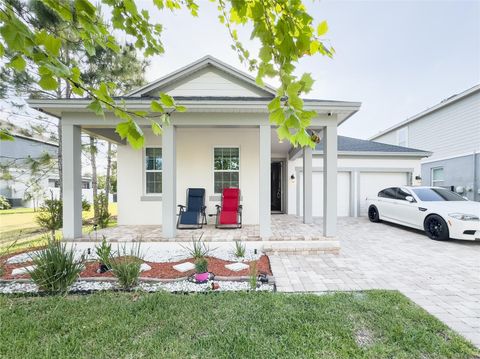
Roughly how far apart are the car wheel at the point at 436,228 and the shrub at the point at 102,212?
9438 millimetres

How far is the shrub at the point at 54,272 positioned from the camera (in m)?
2.99

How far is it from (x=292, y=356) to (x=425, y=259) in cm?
418

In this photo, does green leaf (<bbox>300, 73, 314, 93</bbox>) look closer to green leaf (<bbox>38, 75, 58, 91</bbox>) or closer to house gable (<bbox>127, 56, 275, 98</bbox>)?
green leaf (<bbox>38, 75, 58, 91</bbox>)

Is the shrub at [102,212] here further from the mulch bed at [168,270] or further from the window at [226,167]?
the window at [226,167]

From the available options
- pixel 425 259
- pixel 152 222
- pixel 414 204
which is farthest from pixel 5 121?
pixel 414 204

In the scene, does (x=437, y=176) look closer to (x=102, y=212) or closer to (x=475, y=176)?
(x=475, y=176)

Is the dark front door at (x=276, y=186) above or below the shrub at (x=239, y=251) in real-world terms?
above

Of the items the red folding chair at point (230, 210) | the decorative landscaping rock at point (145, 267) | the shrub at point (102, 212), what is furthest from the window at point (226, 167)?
the shrub at point (102, 212)

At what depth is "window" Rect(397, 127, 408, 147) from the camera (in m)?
15.0

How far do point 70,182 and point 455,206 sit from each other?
9.52 meters

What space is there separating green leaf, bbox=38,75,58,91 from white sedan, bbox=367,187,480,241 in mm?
7874

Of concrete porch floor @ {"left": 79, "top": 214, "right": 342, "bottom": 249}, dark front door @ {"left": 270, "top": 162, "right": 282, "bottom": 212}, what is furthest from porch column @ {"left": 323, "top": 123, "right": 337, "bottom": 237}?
dark front door @ {"left": 270, "top": 162, "right": 282, "bottom": 212}

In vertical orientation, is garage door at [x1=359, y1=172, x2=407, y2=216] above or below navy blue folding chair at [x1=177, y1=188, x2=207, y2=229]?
above

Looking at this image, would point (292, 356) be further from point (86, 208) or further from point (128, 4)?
point (86, 208)
